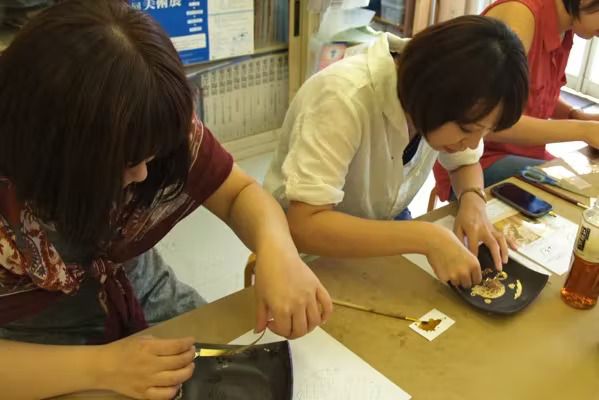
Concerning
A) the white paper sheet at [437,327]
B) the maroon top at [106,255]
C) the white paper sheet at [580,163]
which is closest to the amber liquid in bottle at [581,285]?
the white paper sheet at [437,327]

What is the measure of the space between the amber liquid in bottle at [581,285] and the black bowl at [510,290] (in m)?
0.04

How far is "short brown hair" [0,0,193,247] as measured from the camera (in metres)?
0.58

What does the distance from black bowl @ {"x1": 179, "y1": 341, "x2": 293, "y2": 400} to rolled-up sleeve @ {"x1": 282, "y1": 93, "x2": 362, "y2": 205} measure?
0.30 metres

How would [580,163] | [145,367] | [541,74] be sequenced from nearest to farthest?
1. [145,367]
2. [580,163]
3. [541,74]

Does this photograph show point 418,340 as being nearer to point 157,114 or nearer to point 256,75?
point 157,114

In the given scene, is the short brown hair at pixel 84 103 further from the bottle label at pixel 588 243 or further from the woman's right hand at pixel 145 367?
the bottle label at pixel 588 243

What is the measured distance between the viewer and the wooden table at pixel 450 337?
2.68 ft

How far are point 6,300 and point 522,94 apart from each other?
35.1 inches

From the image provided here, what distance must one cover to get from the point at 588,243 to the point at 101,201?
0.75m

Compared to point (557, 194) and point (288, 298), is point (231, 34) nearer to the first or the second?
point (557, 194)

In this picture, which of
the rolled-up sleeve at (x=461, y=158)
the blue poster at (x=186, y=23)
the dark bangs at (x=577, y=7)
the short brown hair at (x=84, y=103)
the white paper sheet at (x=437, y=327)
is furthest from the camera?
the blue poster at (x=186, y=23)

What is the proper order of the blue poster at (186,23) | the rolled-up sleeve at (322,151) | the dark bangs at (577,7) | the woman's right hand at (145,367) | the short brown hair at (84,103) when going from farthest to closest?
1. the blue poster at (186,23)
2. the dark bangs at (577,7)
3. the rolled-up sleeve at (322,151)
4. the woman's right hand at (145,367)
5. the short brown hair at (84,103)

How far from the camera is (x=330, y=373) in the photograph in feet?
2.67

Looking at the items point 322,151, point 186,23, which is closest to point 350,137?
point 322,151
